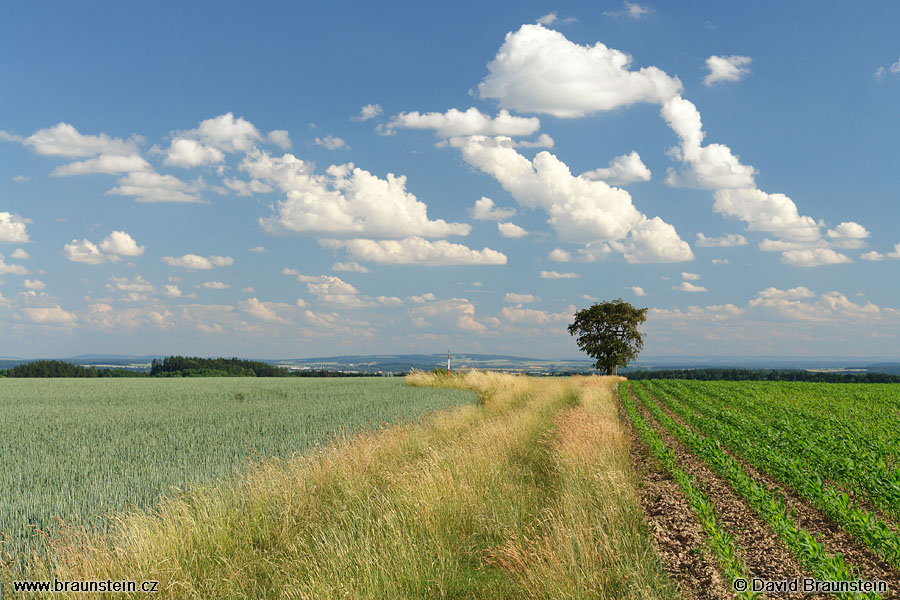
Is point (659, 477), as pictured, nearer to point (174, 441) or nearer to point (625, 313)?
point (174, 441)

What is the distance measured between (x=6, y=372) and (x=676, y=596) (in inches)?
3503

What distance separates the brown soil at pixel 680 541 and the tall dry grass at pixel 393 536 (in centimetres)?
22

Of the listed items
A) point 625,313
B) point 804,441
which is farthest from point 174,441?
point 625,313

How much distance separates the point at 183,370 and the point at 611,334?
Result: 61609mm

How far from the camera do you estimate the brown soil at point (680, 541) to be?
6.33 m

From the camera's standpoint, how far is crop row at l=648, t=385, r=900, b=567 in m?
7.56

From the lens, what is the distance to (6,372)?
7206 centimetres

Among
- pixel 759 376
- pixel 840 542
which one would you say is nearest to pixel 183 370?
pixel 759 376

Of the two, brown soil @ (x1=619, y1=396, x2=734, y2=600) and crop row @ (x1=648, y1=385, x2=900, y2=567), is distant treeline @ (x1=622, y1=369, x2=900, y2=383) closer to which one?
crop row @ (x1=648, y1=385, x2=900, y2=567)

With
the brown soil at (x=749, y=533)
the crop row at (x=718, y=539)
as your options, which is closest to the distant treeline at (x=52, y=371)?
the brown soil at (x=749, y=533)

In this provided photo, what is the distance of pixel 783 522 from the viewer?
26.3 feet

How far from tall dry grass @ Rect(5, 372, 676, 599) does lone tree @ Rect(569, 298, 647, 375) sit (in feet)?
199

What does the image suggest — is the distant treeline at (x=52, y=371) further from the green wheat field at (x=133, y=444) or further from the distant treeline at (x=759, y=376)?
the distant treeline at (x=759, y=376)

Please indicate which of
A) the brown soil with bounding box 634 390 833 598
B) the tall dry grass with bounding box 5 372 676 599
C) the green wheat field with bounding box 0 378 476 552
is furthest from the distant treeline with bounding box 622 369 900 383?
the tall dry grass with bounding box 5 372 676 599
